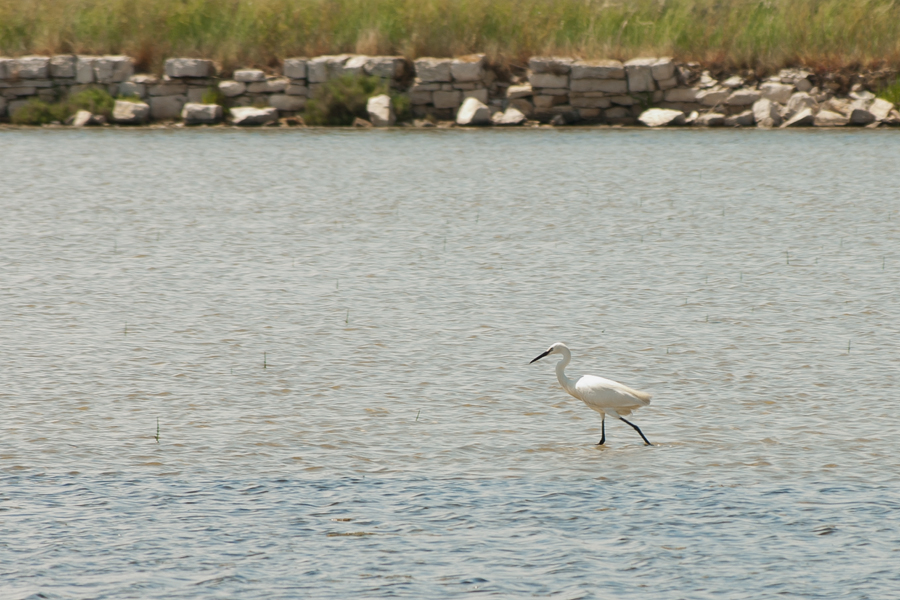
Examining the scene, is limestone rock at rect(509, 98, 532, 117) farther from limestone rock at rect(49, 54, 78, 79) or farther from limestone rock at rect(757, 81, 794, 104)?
limestone rock at rect(49, 54, 78, 79)

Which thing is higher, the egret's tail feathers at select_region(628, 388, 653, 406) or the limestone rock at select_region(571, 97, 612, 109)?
the egret's tail feathers at select_region(628, 388, 653, 406)

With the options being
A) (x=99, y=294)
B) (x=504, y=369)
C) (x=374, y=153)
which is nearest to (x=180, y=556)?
(x=504, y=369)

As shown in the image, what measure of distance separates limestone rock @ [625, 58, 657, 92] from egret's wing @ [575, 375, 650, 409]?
20230mm

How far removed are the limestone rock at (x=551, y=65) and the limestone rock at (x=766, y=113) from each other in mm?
4312

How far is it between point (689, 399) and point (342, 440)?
260 cm

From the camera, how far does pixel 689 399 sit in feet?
28.5

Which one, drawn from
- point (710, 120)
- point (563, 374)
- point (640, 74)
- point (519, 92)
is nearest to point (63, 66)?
point (519, 92)

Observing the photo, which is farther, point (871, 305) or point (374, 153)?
point (374, 153)

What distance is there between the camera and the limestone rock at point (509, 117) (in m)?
27.6

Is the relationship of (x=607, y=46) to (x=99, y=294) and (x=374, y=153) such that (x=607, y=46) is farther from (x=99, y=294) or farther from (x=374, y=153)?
(x=99, y=294)

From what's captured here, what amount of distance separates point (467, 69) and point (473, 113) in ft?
3.38

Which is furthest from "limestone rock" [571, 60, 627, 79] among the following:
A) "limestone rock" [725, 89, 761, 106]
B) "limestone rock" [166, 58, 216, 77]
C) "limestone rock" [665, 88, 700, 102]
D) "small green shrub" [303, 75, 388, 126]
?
"limestone rock" [166, 58, 216, 77]

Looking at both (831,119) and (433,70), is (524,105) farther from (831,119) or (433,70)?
(831,119)

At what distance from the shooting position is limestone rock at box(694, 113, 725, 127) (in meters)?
27.0
